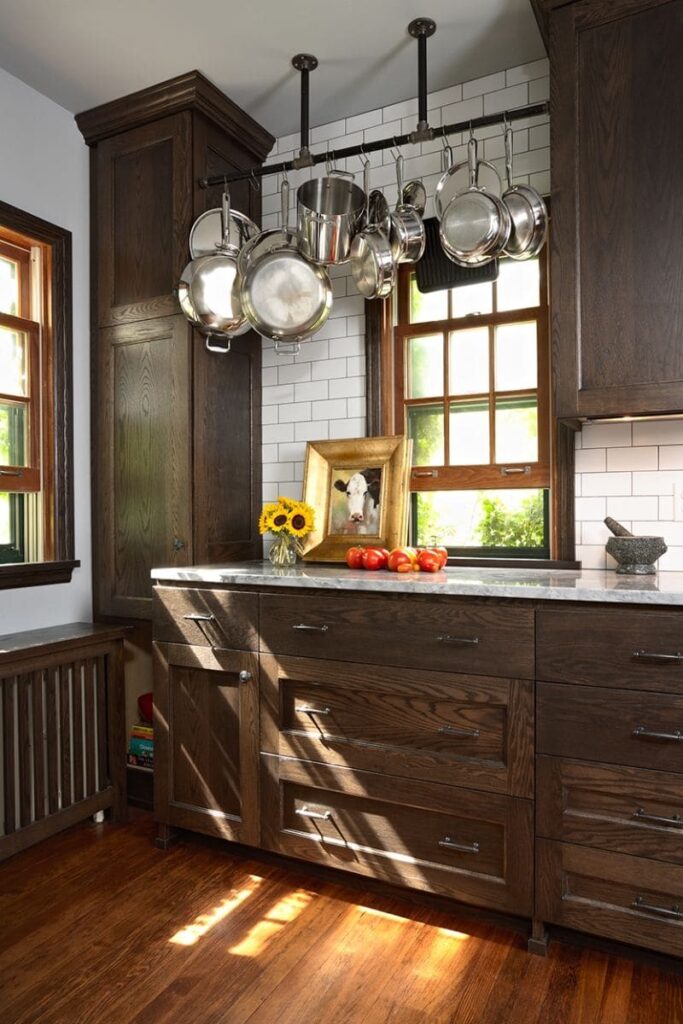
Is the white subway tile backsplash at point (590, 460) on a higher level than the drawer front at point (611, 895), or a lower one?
higher

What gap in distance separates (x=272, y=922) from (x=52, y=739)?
3.49 feet

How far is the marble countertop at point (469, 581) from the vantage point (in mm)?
1856

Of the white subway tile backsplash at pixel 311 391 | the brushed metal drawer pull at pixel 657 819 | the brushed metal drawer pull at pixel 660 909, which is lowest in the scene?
the brushed metal drawer pull at pixel 660 909

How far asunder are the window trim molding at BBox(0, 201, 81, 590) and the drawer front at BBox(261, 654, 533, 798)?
1.13 metres

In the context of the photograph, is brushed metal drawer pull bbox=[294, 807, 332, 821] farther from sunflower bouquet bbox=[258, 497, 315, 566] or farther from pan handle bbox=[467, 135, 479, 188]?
pan handle bbox=[467, 135, 479, 188]

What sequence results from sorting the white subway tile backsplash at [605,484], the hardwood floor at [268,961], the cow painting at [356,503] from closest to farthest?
the hardwood floor at [268,961] < the white subway tile backsplash at [605,484] < the cow painting at [356,503]

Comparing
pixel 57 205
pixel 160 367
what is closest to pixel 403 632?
pixel 160 367

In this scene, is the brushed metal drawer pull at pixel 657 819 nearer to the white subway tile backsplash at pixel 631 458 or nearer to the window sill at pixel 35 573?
the white subway tile backsplash at pixel 631 458

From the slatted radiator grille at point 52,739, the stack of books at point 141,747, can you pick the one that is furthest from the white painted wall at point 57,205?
the stack of books at point 141,747

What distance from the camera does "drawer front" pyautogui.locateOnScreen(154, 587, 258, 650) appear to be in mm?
2375

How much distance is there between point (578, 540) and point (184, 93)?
2.25 meters

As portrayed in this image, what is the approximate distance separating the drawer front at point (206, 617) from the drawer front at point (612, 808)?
3.32 feet

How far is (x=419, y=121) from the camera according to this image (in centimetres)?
239

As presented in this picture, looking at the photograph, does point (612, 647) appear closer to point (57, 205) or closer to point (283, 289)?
point (283, 289)
